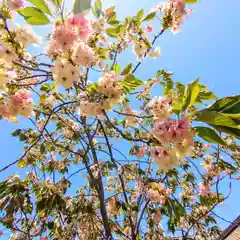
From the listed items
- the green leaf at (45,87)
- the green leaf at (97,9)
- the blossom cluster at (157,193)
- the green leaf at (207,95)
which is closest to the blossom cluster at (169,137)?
the green leaf at (207,95)

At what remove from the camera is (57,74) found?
1.00 meters

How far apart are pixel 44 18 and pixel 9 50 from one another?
213 millimetres

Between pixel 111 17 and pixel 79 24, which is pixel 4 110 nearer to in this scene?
pixel 79 24

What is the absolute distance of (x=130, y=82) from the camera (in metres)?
1.07

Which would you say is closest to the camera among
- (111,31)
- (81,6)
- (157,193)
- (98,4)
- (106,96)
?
(81,6)

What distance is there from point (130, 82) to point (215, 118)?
51 cm

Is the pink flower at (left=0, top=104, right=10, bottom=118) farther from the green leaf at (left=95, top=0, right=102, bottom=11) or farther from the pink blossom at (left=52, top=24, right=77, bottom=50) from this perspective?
the green leaf at (left=95, top=0, right=102, bottom=11)

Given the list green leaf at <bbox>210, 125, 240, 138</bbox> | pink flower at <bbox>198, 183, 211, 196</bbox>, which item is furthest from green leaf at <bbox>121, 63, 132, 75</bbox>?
pink flower at <bbox>198, 183, 211, 196</bbox>

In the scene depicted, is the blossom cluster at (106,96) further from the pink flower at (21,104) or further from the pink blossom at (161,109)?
the pink flower at (21,104)

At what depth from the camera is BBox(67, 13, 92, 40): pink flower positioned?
93cm

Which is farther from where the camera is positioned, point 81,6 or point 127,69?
point 127,69

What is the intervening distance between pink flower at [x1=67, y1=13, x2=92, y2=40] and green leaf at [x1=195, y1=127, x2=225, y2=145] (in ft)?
1.85

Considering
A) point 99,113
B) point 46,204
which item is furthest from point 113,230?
point 99,113

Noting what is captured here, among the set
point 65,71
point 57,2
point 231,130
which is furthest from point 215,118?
point 57,2
